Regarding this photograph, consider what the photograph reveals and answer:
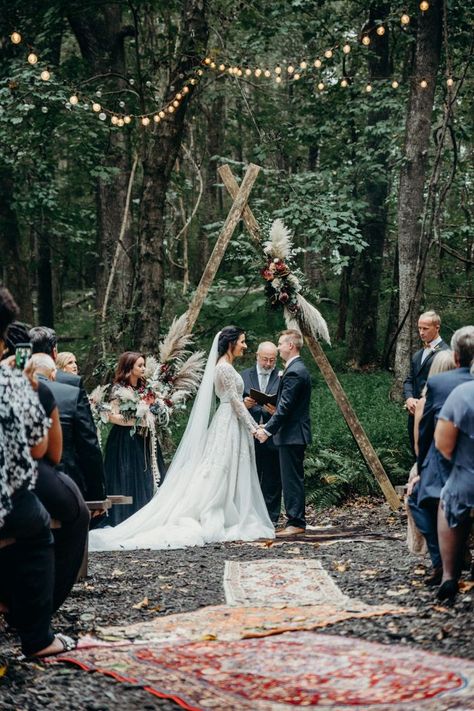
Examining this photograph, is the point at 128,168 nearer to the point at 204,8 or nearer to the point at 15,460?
the point at 204,8

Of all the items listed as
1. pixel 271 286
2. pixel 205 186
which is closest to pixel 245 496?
pixel 271 286

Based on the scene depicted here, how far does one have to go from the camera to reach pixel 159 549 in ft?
30.7

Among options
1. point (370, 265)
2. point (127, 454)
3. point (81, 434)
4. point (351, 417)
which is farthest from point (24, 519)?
point (370, 265)

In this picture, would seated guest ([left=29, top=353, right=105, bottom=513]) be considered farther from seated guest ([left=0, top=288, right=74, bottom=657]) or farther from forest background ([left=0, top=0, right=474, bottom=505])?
forest background ([left=0, top=0, right=474, bottom=505])

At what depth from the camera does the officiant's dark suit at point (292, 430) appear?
10219 millimetres

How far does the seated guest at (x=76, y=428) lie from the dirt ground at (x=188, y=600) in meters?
0.81

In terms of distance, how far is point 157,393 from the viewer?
10.6 metres

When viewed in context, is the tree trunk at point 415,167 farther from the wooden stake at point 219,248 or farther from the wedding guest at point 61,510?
the wedding guest at point 61,510

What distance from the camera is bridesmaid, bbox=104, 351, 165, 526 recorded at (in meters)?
10.6

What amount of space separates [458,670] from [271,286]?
719 centimetres

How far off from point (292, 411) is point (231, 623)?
4.68 metres

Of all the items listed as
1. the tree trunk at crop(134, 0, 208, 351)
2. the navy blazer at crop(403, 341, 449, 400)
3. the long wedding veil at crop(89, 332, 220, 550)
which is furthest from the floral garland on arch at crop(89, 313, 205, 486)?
the navy blazer at crop(403, 341, 449, 400)

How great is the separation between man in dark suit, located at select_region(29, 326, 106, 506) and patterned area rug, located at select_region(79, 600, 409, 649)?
1.53 metres

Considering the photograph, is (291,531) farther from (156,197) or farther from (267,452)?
(156,197)
